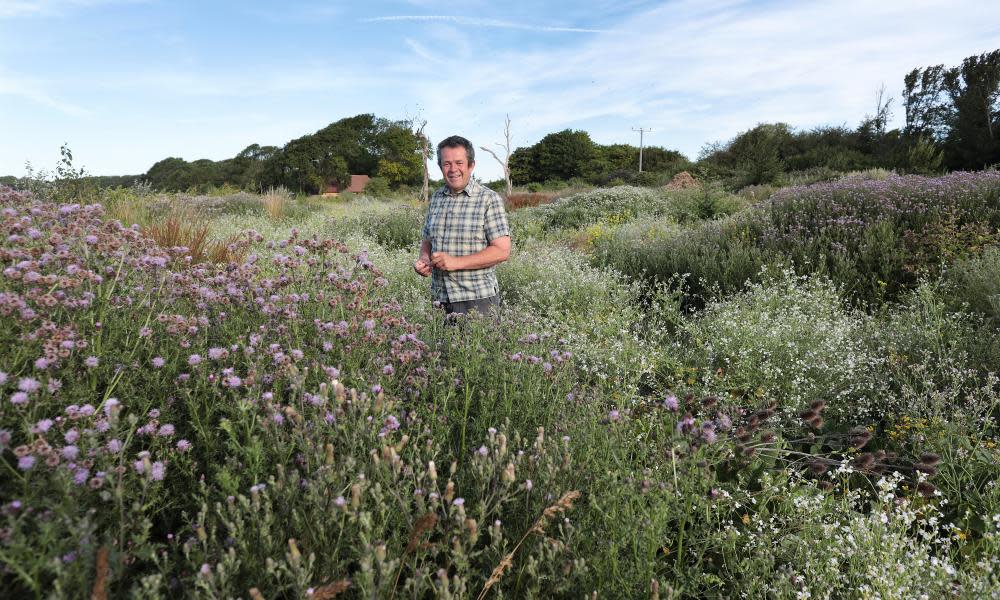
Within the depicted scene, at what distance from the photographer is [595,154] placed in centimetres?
5797

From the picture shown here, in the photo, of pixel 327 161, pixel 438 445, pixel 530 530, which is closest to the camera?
pixel 530 530

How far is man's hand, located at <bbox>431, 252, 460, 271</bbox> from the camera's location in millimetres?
3721

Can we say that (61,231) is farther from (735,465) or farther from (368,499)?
(735,465)

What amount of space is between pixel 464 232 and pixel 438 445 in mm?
2405

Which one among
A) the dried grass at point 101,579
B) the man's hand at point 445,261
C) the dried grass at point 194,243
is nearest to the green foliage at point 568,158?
the dried grass at point 194,243

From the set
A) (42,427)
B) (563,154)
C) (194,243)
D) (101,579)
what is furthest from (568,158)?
(101,579)

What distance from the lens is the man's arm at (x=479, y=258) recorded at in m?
3.82

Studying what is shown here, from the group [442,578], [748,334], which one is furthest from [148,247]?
[748,334]

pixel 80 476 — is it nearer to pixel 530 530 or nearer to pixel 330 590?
pixel 330 590

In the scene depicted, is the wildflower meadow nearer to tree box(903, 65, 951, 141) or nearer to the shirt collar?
the shirt collar

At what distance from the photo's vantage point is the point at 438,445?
1934 mm

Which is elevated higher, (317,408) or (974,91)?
(974,91)

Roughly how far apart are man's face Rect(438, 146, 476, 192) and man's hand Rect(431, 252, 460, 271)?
0.58m

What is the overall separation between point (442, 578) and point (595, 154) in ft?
197
